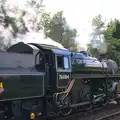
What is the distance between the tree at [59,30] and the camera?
24.8m

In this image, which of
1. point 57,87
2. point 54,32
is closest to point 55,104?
point 57,87

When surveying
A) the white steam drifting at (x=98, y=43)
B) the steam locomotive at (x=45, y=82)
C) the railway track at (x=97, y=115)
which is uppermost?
the white steam drifting at (x=98, y=43)

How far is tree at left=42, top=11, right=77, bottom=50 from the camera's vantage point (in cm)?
2483

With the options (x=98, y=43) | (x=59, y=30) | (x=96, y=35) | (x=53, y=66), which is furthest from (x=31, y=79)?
(x=96, y=35)

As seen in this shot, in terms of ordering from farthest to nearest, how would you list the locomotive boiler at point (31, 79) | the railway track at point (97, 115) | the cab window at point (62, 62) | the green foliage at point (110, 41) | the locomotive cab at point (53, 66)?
the green foliage at point (110, 41) < the railway track at point (97, 115) < the cab window at point (62, 62) < the locomotive cab at point (53, 66) < the locomotive boiler at point (31, 79)

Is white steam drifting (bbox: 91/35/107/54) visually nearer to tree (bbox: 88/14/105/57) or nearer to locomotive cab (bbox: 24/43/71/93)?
tree (bbox: 88/14/105/57)

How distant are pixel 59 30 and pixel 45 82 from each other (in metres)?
15.0

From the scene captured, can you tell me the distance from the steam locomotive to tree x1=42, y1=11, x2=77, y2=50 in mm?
10118

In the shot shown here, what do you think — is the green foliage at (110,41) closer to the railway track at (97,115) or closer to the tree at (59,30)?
the tree at (59,30)

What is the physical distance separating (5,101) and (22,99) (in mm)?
753

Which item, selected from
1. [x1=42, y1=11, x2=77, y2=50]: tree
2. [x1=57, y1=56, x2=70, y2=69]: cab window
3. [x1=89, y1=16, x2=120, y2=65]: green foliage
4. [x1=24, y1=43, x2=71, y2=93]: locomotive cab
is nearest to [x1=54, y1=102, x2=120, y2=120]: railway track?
[x1=24, y1=43, x2=71, y2=93]: locomotive cab

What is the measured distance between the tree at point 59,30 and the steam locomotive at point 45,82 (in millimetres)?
10118

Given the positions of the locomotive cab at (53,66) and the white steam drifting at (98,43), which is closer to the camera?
the locomotive cab at (53,66)

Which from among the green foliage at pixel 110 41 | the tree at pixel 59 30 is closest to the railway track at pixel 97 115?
the tree at pixel 59 30
